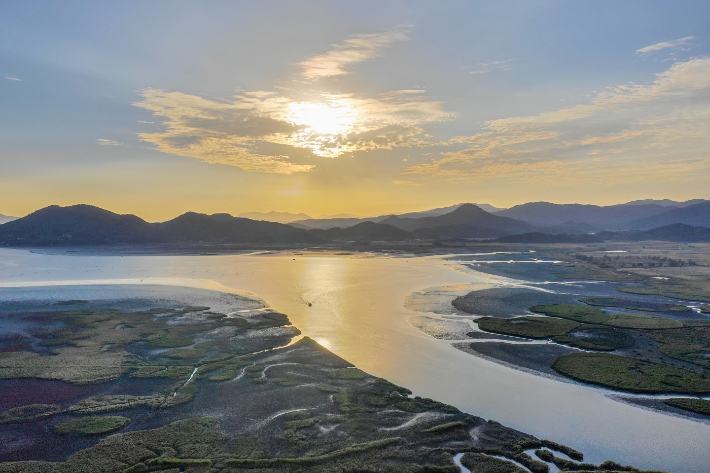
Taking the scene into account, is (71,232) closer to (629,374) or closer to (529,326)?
(529,326)


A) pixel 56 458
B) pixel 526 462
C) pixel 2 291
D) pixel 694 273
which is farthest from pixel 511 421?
pixel 694 273

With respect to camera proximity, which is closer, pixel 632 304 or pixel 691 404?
pixel 691 404

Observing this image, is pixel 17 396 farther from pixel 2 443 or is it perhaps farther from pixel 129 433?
pixel 129 433

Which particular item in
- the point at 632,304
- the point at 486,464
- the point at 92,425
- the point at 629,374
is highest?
the point at 632,304

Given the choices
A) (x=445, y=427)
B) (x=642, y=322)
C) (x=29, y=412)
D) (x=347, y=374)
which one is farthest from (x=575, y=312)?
(x=29, y=412)

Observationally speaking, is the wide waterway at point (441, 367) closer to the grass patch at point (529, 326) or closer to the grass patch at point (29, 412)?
the grass patch at point (529, 326)

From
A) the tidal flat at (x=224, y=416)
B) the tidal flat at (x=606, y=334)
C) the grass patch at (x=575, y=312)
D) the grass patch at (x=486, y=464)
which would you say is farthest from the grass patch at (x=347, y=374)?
the grass patch at (x=575, y=312)
